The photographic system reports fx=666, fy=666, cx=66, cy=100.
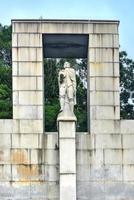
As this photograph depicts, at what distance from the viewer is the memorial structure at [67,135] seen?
60.1 ft

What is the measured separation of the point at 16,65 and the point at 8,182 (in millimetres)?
3290

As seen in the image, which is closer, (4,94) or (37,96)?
(37,96)

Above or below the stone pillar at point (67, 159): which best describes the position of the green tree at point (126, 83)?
above

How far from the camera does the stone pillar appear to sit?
59.0 feet

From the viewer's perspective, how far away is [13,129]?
1855cm

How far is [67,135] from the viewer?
1811cm

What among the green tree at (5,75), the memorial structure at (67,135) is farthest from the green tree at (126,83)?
the memorial structure at (67,135)

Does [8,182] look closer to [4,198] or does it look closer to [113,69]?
[4,198]

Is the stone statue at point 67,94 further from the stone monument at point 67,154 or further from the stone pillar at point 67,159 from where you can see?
the stone pillar at point 67,159

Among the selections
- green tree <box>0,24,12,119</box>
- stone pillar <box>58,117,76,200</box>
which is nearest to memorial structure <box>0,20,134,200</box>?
stone pillar <box>58,117,76,200</box>

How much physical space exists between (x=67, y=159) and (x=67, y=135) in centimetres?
65

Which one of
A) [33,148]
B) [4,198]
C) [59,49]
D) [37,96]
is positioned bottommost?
[4,198]

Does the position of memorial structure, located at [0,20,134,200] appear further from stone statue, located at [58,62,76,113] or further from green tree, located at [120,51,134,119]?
green tree, located at [120,51,134,119]

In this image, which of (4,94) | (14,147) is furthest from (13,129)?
(4,94)
